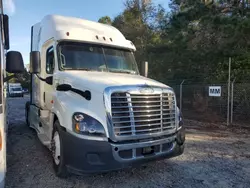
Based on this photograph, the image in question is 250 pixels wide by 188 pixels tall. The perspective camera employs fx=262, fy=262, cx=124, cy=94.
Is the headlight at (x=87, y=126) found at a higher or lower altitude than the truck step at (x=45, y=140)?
higher

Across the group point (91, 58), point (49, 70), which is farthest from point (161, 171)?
point (49, 70)

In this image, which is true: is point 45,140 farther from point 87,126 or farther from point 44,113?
point 87,126

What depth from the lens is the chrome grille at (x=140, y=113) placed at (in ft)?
13.2

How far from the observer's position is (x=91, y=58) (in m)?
5.51

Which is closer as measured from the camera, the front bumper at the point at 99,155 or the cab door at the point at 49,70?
the front bumper at the point at 99,155

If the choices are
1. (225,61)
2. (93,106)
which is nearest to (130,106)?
(93,106)

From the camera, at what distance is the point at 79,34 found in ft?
18.3

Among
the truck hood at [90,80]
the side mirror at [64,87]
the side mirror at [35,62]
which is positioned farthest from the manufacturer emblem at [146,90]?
the side mirror at [35,62]

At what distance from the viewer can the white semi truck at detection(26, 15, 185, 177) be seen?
3.93 meters

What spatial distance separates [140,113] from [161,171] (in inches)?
57.2

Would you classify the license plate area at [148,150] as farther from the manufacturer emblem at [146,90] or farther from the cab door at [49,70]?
the cab door at [49,70]

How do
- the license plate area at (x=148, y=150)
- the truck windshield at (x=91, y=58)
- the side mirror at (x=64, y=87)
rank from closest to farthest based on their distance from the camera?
the license plate area at (x=148, y=150) → the side mirror at (x=64, y=87) → the truck windshield at (x=91, y=58)

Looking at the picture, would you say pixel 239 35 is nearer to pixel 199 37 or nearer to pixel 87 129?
pixel 199 37

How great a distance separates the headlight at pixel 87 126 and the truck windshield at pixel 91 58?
5.08 ft
